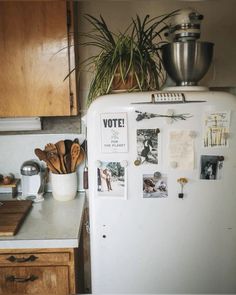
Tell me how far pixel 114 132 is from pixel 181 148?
0.27 m

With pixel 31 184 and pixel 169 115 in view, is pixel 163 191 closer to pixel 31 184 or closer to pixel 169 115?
pixel 169 115

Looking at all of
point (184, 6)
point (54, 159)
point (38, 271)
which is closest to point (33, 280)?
point (38, 271)

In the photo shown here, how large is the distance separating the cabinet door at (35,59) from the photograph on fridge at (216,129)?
2.23ft

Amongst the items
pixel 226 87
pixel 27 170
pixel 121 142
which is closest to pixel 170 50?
pixel 121 142

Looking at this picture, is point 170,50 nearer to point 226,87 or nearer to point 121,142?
point 121,142

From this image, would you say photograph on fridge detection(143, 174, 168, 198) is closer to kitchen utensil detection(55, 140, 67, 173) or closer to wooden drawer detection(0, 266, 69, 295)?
wooden drawer detection(0, 266, 69, 295)

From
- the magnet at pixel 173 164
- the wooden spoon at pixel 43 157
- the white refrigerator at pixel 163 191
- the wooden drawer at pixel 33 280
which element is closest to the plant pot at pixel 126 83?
the white refrigerator at pixel 163 191

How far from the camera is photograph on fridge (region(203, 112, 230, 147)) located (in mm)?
1092

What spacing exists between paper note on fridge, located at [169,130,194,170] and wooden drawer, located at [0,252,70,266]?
653 mm

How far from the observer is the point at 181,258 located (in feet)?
3.92

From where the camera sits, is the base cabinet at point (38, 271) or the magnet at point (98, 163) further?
the base cabinet at point (38, 271)

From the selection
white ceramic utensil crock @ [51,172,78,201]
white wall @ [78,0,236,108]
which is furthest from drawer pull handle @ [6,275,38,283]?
white wall @ [78,0,236,108]

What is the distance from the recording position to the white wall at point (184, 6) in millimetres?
1640

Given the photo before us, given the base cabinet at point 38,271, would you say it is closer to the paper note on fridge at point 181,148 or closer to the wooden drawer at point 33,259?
the wooden drawer at point 33,259
